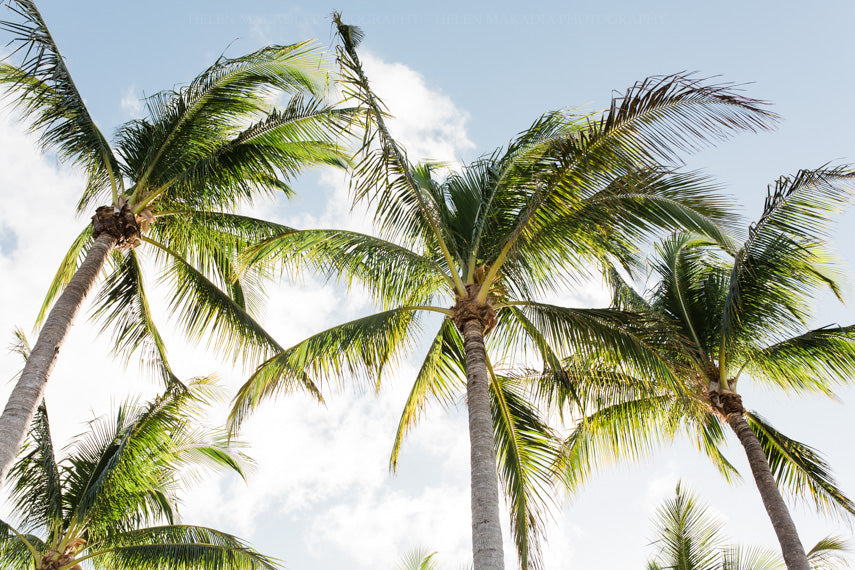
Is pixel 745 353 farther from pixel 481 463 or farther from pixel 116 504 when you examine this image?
pixel 116 504

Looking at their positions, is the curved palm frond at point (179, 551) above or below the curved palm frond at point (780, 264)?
below

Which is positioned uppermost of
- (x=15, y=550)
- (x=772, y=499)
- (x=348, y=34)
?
(x=348, y=34)

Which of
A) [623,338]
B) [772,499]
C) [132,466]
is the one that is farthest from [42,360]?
[772,499]

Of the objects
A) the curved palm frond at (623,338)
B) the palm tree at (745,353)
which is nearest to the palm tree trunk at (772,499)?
the palm tree at (745,353)

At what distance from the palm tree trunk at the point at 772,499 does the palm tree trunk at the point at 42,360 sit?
9.14 metres

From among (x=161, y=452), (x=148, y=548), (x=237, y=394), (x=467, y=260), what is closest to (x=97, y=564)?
(x=148, y=548)

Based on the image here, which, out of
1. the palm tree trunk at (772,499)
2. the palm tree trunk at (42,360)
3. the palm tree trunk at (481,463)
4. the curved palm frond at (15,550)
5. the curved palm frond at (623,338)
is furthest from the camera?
the curved palm frond at (15,550)

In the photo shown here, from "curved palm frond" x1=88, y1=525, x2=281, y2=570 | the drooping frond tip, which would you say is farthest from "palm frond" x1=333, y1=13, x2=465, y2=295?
"curved palm frond" x1=88, y1=525, x2=281, y2=570

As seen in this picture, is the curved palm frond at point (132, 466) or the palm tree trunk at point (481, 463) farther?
the curved palm frond at point (132, 466)

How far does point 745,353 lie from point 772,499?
230 cm

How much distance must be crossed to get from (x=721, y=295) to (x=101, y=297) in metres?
9.69

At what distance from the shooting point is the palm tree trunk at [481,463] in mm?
6191

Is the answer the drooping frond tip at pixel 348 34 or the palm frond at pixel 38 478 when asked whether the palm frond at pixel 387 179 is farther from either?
the palm frond at pixel 38 478

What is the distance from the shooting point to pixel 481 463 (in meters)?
6.86
